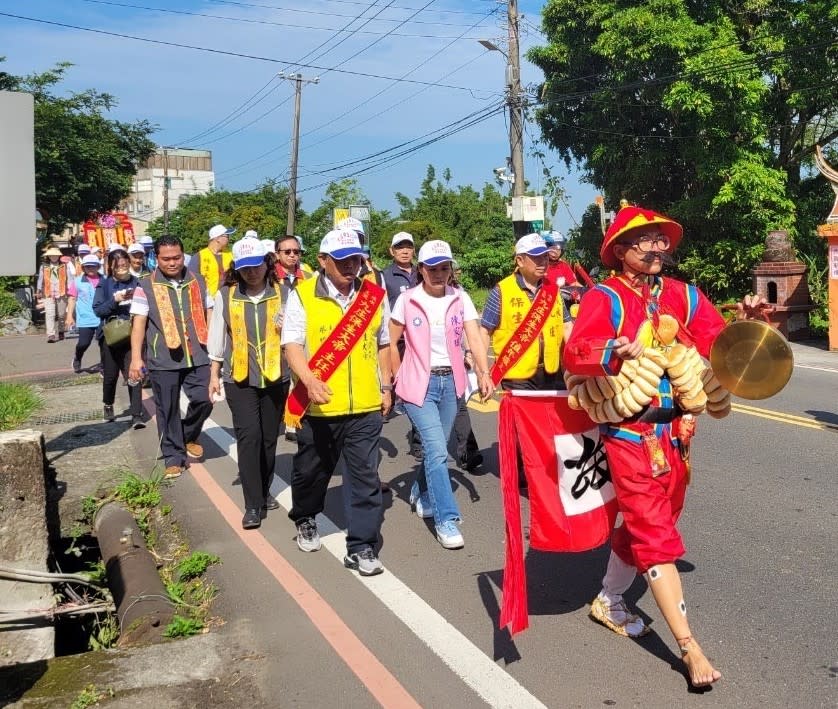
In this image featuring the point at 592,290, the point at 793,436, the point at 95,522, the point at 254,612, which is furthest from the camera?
the point at 793,436

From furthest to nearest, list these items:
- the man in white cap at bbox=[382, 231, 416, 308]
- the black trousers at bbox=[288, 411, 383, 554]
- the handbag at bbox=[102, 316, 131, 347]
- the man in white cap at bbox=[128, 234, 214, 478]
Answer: the handbag at bbox=[102, 316, 131, 347] → the man in white cap at bbox=[382, 231, 416, 308] → the man in white cap at bbox=[128, 234, 214, 478] → the black trousers at bbox=[288, 411, 383, 554]

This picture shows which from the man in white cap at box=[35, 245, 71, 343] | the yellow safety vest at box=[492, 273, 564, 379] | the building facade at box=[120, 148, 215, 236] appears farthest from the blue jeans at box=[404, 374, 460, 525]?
the building facade at box=[120, 148, 215, 236]

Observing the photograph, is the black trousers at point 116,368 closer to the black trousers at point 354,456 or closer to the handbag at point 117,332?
the handbag at point 117,332

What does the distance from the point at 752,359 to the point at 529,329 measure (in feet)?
7.54

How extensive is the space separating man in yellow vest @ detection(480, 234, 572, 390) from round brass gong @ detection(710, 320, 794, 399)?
2.19 meters

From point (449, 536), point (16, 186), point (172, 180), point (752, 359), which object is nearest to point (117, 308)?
point (16, 186)

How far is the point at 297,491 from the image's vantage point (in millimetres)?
5492

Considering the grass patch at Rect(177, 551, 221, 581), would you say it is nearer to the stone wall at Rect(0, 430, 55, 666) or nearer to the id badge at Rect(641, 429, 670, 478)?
the stone wall at Rect(0, 430, 55, 666)

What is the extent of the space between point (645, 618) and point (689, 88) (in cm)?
1827

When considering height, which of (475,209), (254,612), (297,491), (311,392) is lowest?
(254,612)

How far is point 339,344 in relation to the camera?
5102mm

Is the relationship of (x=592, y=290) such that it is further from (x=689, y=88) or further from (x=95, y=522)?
(x=689, y=88)

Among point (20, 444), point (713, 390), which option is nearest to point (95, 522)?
point (20, 444)

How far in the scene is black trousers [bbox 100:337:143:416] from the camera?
9727 mm
